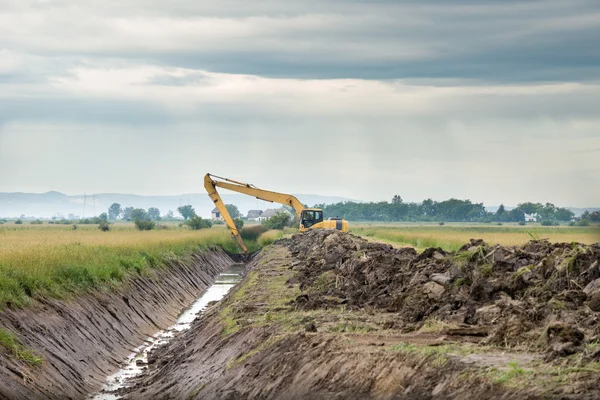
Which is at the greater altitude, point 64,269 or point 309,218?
point 309,218

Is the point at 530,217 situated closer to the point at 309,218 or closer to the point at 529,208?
the point at 529,208

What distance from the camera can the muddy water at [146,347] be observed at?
19.3 meters

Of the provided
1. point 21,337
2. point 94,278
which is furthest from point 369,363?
point 94,278

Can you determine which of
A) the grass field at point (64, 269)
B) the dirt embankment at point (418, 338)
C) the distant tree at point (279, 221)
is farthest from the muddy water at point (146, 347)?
the distant tree at point (279, 221)

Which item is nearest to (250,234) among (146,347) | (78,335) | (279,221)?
(279,221)

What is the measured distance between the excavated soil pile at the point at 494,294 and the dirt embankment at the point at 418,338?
27 mm

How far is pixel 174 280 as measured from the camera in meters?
40.8

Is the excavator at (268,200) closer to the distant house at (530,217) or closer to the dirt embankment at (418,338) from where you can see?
the dirt embankment at (418,338)

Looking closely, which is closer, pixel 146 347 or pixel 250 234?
pixel 146 347

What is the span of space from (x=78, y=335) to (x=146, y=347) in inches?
175

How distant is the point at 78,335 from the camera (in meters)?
21.2

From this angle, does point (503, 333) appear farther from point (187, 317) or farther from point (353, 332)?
point (187, 317)

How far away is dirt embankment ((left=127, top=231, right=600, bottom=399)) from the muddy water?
47cm

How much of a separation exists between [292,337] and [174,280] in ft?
87.1
